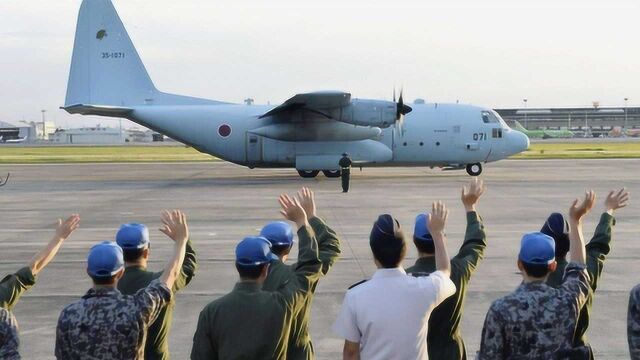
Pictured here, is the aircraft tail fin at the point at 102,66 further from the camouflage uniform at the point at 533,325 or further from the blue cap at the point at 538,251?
the camouflage uniform at the point at 533,325

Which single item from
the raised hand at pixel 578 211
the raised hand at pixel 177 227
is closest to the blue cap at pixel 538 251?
the raised hand at pixel 578 211

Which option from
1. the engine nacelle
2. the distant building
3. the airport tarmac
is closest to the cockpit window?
the airport tarmac

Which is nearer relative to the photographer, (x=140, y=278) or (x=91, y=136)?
(x=140, y=278)

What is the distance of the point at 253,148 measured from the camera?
33031 mm

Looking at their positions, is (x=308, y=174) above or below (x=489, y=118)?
below

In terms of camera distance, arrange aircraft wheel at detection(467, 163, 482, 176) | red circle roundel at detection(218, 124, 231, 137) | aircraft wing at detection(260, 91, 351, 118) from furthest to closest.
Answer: aircraft wheel at detection(467, 163, 482, 176)
red circle roundel at detection(218, 124, 231, 137)
aircraft wing at detection(260, 91, 351, 118)

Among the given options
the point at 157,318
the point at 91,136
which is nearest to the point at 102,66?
the point at 157,318

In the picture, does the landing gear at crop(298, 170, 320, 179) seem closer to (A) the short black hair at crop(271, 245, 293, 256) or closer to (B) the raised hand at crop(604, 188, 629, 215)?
(B) the raised hand at crop(604, 188, 629, 215)

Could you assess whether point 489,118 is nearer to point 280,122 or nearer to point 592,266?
point 280,122

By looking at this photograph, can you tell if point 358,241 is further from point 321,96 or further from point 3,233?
point 321,96

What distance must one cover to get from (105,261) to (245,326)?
96 cm

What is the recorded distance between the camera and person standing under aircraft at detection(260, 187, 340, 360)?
16.9 ft

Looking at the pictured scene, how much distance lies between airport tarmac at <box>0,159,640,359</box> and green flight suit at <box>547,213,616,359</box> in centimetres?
256

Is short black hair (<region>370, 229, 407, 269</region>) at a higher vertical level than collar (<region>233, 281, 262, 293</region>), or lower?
higher
